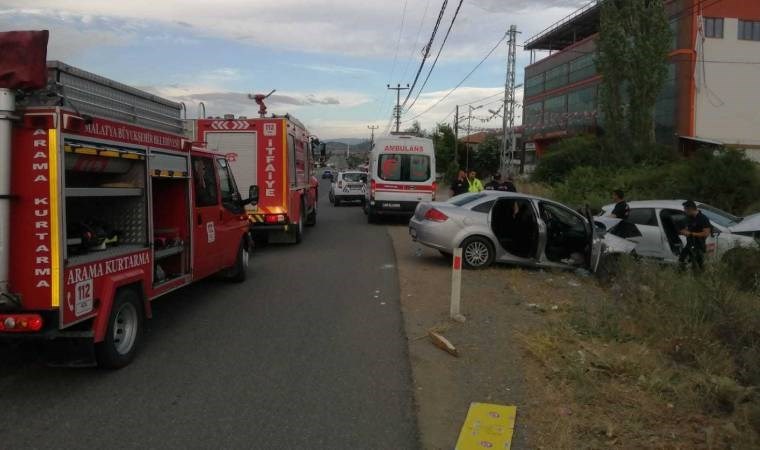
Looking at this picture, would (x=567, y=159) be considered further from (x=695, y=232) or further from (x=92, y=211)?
(x=92, y=211)

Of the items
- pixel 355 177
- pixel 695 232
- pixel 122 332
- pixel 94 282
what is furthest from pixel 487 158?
pixel 94 282

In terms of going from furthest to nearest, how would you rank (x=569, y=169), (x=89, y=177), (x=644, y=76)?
(x=569, y=169) < (x=644, y=76) < (x=89, y=177)

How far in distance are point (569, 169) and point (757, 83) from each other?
19104mm

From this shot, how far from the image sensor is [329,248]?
606 inches

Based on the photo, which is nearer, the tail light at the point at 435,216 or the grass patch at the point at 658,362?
the grass patch at the point at 658,362

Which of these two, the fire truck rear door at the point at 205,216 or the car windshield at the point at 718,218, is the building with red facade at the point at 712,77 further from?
the fire truck rear door at the point at 205,216

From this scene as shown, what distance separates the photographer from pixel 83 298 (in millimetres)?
5441

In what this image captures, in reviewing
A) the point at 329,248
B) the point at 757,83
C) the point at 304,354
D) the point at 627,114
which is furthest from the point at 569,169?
the point at 304,354

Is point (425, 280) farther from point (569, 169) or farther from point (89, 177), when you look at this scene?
point (569, 169)

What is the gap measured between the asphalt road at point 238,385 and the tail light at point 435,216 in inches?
119

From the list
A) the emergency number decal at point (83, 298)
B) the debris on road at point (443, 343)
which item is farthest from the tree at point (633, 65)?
the emergency number decal at point (83, 298)

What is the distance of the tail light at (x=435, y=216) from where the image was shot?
12102 mm

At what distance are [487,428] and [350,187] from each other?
2747 cm

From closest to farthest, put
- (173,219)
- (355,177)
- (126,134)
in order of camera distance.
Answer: (126,134), (173,219), (355,177)
